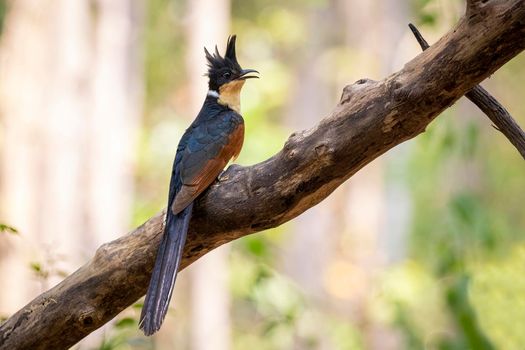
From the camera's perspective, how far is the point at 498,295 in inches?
274

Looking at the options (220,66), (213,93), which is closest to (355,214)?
(220,66)

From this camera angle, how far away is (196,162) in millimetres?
3965

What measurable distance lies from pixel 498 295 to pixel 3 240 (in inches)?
206

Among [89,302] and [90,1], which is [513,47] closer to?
[89,302]

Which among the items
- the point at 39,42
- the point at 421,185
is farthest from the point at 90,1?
the point at 421,185

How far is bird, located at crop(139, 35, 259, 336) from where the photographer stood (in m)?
3.46

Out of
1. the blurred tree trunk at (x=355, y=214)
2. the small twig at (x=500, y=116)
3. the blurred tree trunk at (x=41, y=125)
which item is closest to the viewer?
the small twig at (x=500, y=116)

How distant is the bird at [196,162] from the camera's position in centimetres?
346

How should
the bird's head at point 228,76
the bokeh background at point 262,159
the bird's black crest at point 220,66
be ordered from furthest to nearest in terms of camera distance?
the bokeh background at point 262,159 < the bird's black crest at point 220,66 < the bird's head at point 228,76

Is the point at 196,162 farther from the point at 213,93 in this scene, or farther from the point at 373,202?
the point at 373,202

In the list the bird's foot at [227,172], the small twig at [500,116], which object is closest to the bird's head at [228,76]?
the bird's foot at [227,172]

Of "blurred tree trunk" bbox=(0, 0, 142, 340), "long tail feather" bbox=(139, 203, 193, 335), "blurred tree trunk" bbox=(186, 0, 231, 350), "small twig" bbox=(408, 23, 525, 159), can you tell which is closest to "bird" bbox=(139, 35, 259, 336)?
"long tail feather" bbox=(139, 203, 193, 335)

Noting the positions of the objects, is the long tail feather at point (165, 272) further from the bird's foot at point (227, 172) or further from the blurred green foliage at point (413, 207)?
the blurred green foliage at point (413, 207)

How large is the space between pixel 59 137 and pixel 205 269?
2919 mm
